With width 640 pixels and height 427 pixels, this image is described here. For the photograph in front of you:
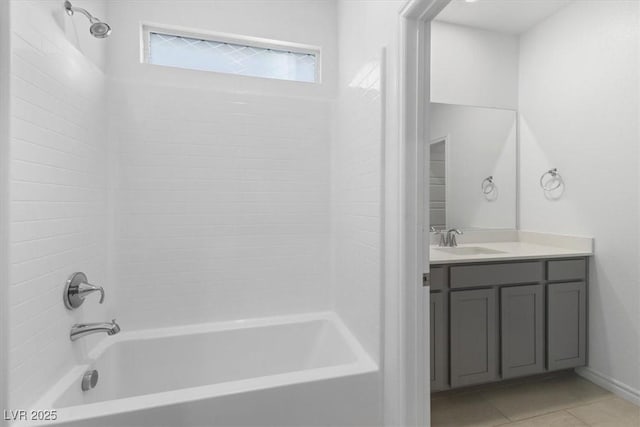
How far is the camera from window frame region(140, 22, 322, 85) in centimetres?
195

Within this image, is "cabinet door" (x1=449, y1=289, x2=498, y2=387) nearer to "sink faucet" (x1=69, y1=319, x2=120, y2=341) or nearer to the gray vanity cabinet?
the gray vanity cabinet

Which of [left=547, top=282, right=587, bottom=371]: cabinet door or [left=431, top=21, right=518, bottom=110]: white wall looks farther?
[left=431, top=21, right=518, bottom=110]: white wall

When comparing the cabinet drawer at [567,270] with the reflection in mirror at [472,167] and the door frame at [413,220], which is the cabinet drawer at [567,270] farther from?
the door frame at [413,220]

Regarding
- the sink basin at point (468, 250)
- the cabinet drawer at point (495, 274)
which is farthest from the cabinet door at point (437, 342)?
the sink basin at point (468, 250)

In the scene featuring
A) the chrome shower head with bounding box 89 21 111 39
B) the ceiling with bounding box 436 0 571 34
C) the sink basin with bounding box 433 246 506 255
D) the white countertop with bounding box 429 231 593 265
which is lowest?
the sink basin with bounding box 433 246 506 255

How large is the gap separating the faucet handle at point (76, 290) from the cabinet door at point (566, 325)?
2.68 m

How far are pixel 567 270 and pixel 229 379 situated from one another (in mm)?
2351

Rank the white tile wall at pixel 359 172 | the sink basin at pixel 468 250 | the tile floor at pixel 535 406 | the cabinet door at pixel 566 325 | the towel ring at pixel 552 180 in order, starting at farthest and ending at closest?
the towel ring at pixel 552 180 → the sink basin at pixel 468 250 → the cabinet door at pixel 566 325 → the tile floor at pixel 535 406 → the white tile wall at pixel 359 172

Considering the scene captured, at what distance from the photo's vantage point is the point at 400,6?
1.30 meters

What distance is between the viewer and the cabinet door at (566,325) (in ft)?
6.88

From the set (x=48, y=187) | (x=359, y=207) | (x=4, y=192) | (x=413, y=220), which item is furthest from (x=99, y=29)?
(x=413, y=220)

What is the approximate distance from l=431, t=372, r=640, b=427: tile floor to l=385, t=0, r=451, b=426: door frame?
2.26ft

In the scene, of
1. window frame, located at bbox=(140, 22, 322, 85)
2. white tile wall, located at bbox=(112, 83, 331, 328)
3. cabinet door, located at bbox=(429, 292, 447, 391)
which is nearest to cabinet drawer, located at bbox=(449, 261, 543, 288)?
cabinet door, located at bbox=(429, 292, 447, 391)

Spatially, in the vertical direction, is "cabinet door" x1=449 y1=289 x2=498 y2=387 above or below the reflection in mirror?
below
